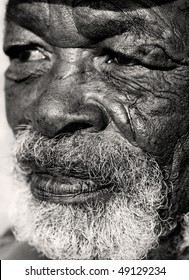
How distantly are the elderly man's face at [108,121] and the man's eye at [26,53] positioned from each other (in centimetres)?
6

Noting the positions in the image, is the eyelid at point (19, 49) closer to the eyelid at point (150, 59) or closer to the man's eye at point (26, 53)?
the man's eye at point (26, 53)

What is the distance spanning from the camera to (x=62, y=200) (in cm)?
192

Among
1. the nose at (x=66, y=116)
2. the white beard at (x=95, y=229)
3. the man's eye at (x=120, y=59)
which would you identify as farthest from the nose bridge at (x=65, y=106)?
the white beard at (x=95, y=229)

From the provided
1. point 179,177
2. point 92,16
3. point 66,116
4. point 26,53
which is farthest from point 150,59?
point 26,53

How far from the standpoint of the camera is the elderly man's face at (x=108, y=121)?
1.79 metres

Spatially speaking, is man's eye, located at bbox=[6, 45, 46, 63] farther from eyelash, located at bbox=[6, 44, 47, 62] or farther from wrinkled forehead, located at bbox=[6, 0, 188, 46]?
wrinkled forehead, located at bbox=[6, 0, 188, 46]

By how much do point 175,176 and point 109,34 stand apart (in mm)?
616

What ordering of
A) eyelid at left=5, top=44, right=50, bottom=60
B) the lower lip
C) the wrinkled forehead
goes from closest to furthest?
the wrinkled forehead < the lower lip < eyelid at left=5, top=44, right=50, bottom=60

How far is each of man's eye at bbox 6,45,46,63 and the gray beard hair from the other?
0.33 metres

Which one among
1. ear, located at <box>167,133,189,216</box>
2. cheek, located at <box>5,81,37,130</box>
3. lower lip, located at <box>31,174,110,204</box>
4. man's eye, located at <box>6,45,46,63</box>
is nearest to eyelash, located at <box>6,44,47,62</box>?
man's eye, located at <box>6,45,46,63</box>

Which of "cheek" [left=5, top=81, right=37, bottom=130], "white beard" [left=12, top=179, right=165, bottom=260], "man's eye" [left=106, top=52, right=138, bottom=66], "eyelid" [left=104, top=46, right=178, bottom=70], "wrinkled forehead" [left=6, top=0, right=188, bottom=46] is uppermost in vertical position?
"wrinkled forehead" [left=6, top=0, right=188, bottom=46]

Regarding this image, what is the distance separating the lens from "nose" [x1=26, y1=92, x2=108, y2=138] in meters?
1.81
